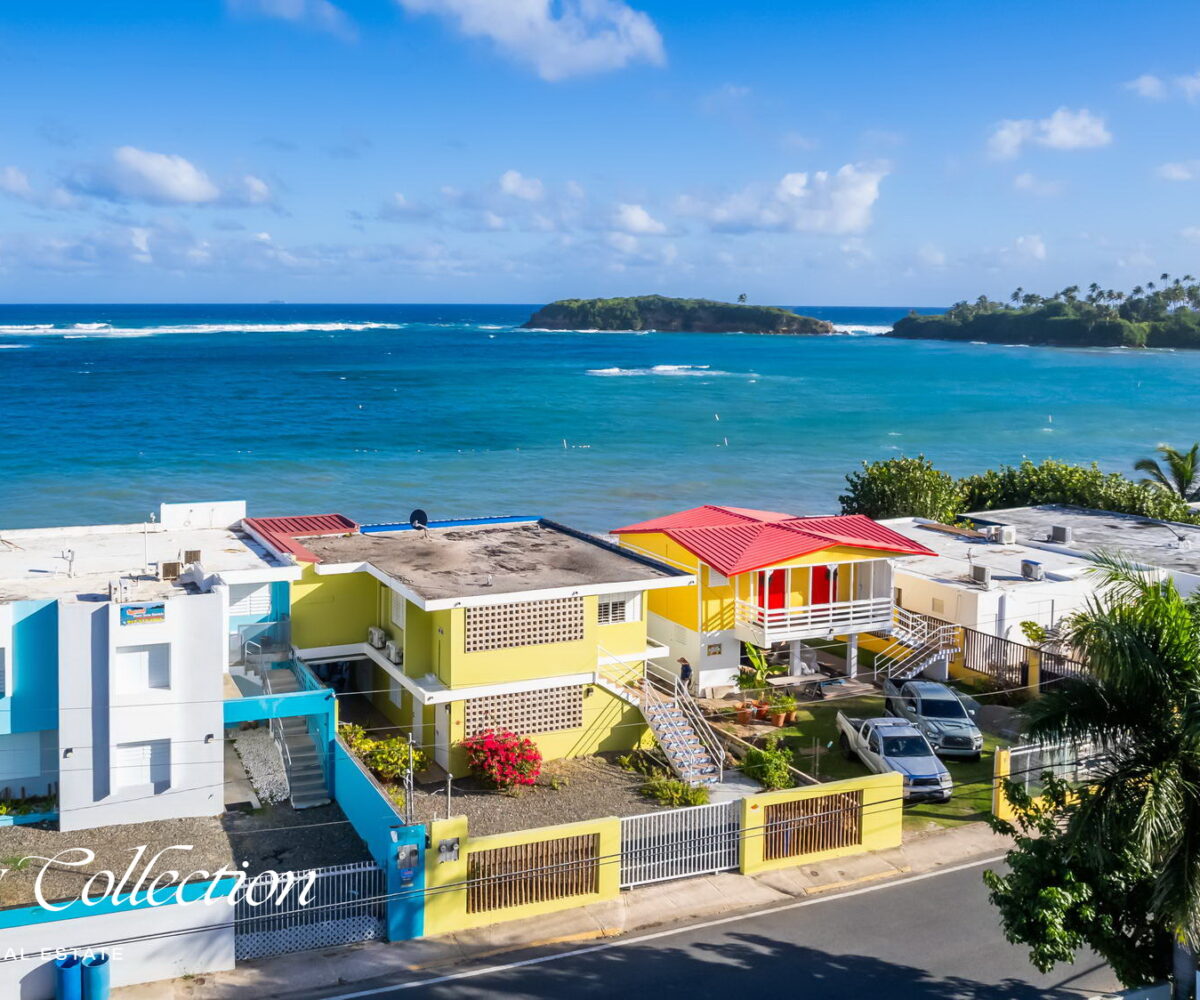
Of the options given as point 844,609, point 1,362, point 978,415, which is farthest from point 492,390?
point 844,609

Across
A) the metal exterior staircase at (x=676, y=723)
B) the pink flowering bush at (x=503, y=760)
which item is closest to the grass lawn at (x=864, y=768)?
the metal exterior staircase at (x=676, y=723)

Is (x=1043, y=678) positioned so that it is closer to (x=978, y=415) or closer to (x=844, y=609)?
(x=844, y=609)

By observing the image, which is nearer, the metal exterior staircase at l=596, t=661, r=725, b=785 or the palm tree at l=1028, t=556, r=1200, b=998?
the palm tree at l=1028, t=556, r=1200, b=998

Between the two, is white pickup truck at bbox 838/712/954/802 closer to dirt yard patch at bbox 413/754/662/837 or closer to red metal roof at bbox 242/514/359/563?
dirt yard patch at bbox 413/754/662/837

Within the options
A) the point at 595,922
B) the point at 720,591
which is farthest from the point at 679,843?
the point at 720,591

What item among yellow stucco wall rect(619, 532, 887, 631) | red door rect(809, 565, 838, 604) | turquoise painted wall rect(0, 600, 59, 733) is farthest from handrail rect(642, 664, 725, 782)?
turquoise painted wall rect(0, 600, 59, 733)

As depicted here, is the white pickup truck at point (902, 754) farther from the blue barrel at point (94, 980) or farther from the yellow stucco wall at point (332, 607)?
the blue barrel at point (94, 980)
